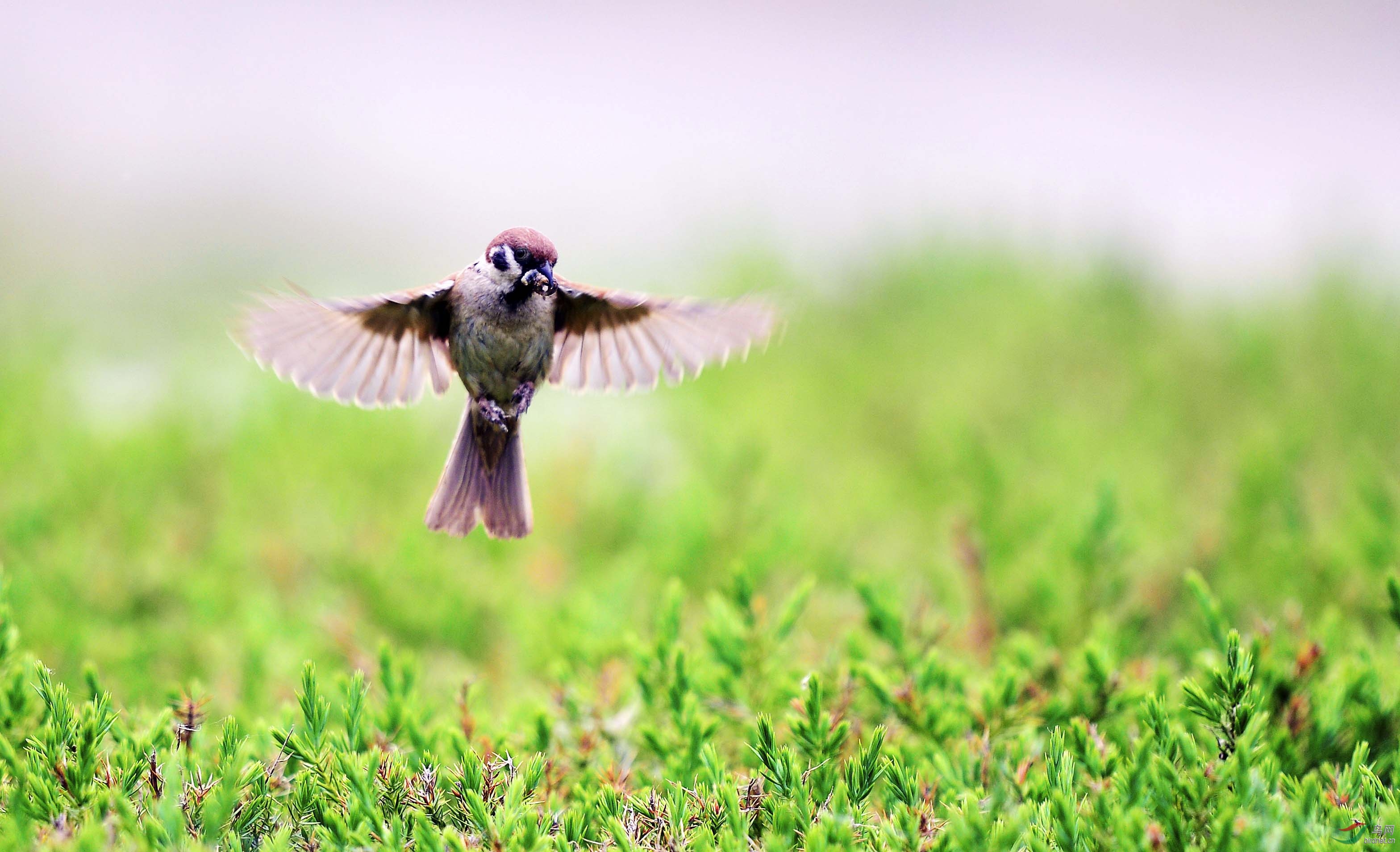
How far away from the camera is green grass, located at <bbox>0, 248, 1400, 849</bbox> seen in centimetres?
114

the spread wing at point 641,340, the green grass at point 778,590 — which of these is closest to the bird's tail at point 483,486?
the spread wing at point 641,340

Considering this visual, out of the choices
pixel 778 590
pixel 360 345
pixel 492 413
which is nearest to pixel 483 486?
pixel 492 413

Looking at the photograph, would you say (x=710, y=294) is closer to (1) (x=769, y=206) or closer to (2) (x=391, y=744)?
(1) (x=769, y=206)

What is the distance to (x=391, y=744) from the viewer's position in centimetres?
138

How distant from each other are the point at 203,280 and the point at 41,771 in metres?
3.66

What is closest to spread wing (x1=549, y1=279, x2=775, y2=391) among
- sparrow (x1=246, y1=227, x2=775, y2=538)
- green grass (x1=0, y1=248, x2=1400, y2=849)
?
sparrow (x1=246, y1=227, x2=775, y2=538)

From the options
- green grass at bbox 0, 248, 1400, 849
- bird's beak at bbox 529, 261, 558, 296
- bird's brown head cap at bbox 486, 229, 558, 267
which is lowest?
green grass at bbox 0, 248, 1400, 849

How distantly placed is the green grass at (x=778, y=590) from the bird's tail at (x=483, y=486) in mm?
340

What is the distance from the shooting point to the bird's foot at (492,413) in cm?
93

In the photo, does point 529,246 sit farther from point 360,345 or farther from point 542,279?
point 360,345

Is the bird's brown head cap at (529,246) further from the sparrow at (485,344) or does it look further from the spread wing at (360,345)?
the spread wing at (360,345)

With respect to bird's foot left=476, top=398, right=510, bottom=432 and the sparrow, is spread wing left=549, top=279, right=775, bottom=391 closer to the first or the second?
the sparrow

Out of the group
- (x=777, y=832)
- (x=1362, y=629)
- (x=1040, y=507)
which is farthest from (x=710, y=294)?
(x=777, y=832)

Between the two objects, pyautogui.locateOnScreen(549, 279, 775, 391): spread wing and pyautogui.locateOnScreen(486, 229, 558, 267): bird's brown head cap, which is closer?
pyautogui.locateOnScreen(486, 229, 558, 267): bird's brown head cap
